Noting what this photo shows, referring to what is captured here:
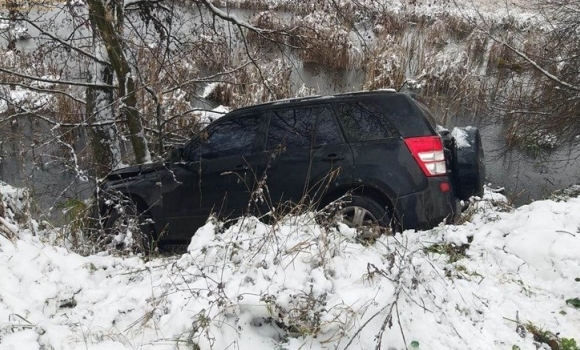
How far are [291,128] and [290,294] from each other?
2.41 metres

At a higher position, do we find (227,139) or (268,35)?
(268,35)

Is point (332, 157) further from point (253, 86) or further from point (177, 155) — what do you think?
point (253, 86)

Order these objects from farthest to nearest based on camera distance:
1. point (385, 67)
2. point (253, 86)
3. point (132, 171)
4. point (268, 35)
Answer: point (385, 67) < point (253, 86) < point (268, 35) < point (132, 171)

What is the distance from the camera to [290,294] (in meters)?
2.42

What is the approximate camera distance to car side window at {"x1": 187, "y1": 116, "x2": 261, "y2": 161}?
15.7 ft

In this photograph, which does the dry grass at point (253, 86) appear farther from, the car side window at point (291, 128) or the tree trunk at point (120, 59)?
the car side window at point (291, 128)

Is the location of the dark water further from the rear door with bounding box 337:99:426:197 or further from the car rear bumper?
the car rear bumper

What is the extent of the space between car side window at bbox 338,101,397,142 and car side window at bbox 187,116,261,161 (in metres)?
0.92

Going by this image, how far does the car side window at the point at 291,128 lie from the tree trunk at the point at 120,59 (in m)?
2.08

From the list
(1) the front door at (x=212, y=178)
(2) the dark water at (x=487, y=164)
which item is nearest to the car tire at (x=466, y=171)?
(1) the front door at (x=212, y=178)

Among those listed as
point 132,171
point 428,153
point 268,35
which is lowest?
point 132,171

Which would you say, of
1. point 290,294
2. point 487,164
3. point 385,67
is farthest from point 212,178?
point 385,67

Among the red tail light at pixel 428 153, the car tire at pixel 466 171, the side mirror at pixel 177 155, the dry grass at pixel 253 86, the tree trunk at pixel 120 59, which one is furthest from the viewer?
the dry grass at pixel 253 86

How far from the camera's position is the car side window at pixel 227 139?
478 cm
